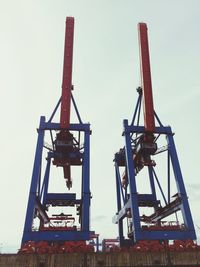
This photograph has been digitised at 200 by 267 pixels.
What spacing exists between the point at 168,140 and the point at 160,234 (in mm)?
10691

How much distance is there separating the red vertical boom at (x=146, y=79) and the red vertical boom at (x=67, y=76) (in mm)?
8813

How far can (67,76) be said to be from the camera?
113 ft

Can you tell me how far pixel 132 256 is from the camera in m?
15.6

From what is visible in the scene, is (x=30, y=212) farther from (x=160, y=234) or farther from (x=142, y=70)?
(x=142, y=70)

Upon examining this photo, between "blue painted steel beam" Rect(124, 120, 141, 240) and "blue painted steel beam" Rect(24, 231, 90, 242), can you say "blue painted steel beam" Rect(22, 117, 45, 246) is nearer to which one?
"blue painted steel beam" Rect(24, 231, 90, 242)

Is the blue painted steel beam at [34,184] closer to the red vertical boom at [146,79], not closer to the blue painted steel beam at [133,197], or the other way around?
the blue painted steel beam at [133,197]

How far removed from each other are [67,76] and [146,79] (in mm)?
9584

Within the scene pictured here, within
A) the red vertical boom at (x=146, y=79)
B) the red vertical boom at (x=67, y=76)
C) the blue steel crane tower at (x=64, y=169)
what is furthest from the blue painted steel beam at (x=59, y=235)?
the red vertical boom at (x=146, y=79)

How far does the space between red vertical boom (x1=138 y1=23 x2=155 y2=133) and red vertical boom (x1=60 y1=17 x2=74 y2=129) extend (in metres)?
8.81

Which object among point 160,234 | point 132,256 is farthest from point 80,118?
point 132,256

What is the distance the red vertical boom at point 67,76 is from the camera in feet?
106

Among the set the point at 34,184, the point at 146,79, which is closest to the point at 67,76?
the point at 146,79

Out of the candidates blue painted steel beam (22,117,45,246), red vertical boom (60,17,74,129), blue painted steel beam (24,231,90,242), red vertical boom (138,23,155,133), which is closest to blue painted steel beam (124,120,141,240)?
red vertical boom (138,23,155,133)

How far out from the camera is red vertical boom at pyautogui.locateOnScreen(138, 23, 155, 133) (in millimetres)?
32844
